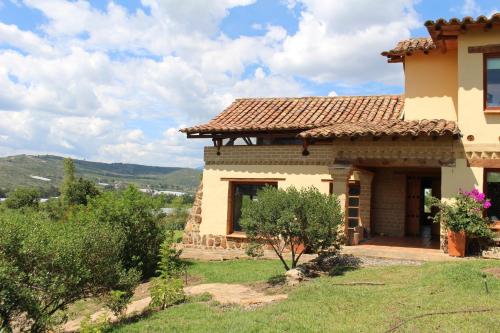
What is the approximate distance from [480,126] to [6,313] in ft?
37.6

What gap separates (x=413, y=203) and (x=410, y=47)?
5.64 meters

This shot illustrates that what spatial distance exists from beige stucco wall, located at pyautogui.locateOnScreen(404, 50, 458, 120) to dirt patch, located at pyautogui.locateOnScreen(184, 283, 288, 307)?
308 inches

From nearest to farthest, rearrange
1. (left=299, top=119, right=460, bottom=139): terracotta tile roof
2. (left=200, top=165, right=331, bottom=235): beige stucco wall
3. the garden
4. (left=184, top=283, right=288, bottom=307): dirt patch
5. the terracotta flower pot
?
the garden
(left=184, top=283, right=288, bottom=307): dirt patch
the terracotta flower pot
(left=299, top=119, right=460, bottom=139): terracotta tile roof
(left=200, top=165, right=331, bottom=235): beige stucco wall

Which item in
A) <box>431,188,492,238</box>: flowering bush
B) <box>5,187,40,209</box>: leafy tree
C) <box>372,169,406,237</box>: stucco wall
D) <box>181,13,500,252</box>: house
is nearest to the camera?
<box>431,188,492,238</box>: flowering bush

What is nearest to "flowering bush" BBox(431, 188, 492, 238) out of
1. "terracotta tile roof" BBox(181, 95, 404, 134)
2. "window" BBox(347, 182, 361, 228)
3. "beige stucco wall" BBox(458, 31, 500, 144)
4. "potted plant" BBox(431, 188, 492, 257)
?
"potted plant" BBox(431, 188, 492, 257)

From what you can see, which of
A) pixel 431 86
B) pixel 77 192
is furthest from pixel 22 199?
pixel 431 86

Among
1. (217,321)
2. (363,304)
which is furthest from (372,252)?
(217,321)

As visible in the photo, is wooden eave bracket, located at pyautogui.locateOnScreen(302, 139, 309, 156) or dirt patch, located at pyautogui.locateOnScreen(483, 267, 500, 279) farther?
wooden eave bracket, located at pyautogui.locateOnScreen(302, 139, 309, 156)

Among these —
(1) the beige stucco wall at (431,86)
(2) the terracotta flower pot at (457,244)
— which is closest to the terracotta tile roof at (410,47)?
(1) the beige stucco wall at (431,86)

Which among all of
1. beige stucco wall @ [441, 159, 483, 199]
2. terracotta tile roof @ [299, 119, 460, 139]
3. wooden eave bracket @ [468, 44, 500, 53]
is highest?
wooden eave bracket @ [468, 44, 500, 53]

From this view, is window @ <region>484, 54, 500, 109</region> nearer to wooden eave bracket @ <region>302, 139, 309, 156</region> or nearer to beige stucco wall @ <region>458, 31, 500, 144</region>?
beige stucco wall @ <region>458, 31, 500, 144</region>

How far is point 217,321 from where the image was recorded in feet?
22.7

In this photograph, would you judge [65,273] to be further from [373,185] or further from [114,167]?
[114,167]

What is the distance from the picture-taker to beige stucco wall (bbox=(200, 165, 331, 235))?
14992mm
